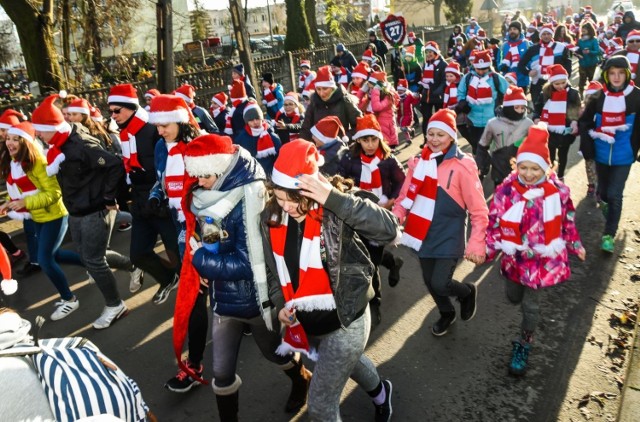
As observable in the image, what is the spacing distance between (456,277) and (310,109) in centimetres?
302

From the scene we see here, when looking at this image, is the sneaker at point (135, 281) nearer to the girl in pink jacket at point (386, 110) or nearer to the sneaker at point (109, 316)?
the sneaker at point (109, 316)

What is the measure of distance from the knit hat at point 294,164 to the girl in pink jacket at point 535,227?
1.91 meters

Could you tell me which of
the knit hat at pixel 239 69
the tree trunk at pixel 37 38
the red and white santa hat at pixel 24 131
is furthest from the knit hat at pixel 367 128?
the tree trunk at pixel 37 38

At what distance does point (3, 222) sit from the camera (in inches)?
360

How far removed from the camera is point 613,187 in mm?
5789

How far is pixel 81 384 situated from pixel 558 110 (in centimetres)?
714

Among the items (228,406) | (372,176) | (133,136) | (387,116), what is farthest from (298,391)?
(387,116)

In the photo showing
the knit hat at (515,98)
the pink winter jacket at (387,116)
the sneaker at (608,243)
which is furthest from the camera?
the pink winter jacket at (387,116)

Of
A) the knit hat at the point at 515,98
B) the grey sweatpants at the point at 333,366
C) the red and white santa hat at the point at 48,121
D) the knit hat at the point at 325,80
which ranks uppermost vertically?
the knit hat at the point at 325,80

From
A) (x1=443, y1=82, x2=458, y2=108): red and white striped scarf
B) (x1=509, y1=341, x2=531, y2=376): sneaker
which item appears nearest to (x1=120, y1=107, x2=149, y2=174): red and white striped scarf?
(x1=509, y1=341, x2=531, y2=376): sneaker

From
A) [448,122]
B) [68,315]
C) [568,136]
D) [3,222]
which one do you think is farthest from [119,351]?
[568,136]

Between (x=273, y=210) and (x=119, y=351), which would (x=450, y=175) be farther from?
(x=119, y=351)

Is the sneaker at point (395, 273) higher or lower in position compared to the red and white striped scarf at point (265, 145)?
lower

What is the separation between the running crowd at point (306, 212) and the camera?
9.41 feet
